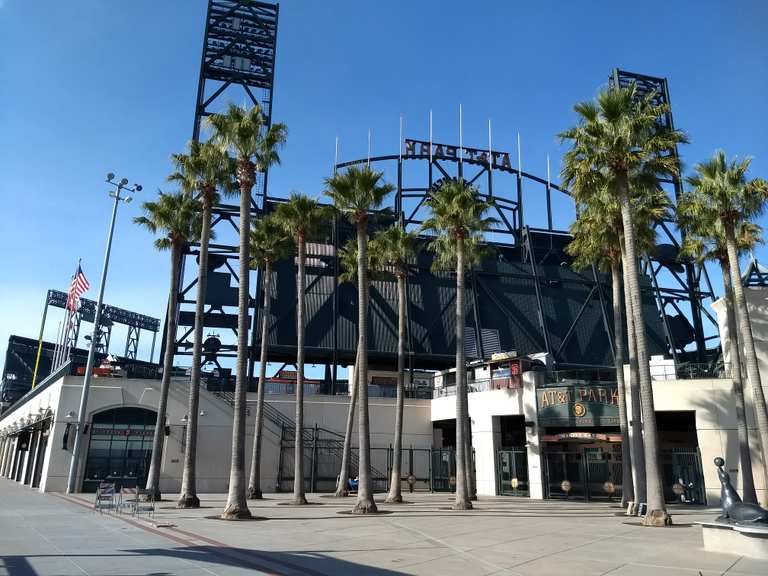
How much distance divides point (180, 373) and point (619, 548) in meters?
33.8

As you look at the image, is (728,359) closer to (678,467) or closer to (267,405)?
(678,467)

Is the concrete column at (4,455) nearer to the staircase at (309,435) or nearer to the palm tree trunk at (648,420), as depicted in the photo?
the staircase at (309,435)

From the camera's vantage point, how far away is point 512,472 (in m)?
38.5

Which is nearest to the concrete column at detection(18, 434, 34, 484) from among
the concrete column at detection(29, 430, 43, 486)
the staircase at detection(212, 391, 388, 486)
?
the concrete column at detection(29, 430, 43, 486)

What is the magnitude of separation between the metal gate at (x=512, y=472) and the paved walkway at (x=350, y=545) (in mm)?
13464

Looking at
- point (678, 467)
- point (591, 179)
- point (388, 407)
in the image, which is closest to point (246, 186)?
point (591, 179)

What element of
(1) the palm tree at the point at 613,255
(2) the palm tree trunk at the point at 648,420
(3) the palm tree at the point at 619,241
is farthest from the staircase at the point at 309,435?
(2) the palm tree trunk at the point at 648,420

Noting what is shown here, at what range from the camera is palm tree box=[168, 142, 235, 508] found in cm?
2711

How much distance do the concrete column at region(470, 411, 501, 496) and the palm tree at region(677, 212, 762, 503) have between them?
14.3 metres

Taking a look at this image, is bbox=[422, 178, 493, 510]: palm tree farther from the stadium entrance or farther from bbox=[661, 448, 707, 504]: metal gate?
bbox=[661, 448, 707, 504]: metal gate

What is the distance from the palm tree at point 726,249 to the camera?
2866 centimetres

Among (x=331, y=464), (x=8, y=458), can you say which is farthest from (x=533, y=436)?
(x=8, y=458)

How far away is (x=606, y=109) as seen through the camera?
927 inches

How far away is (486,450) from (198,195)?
80.6ft
